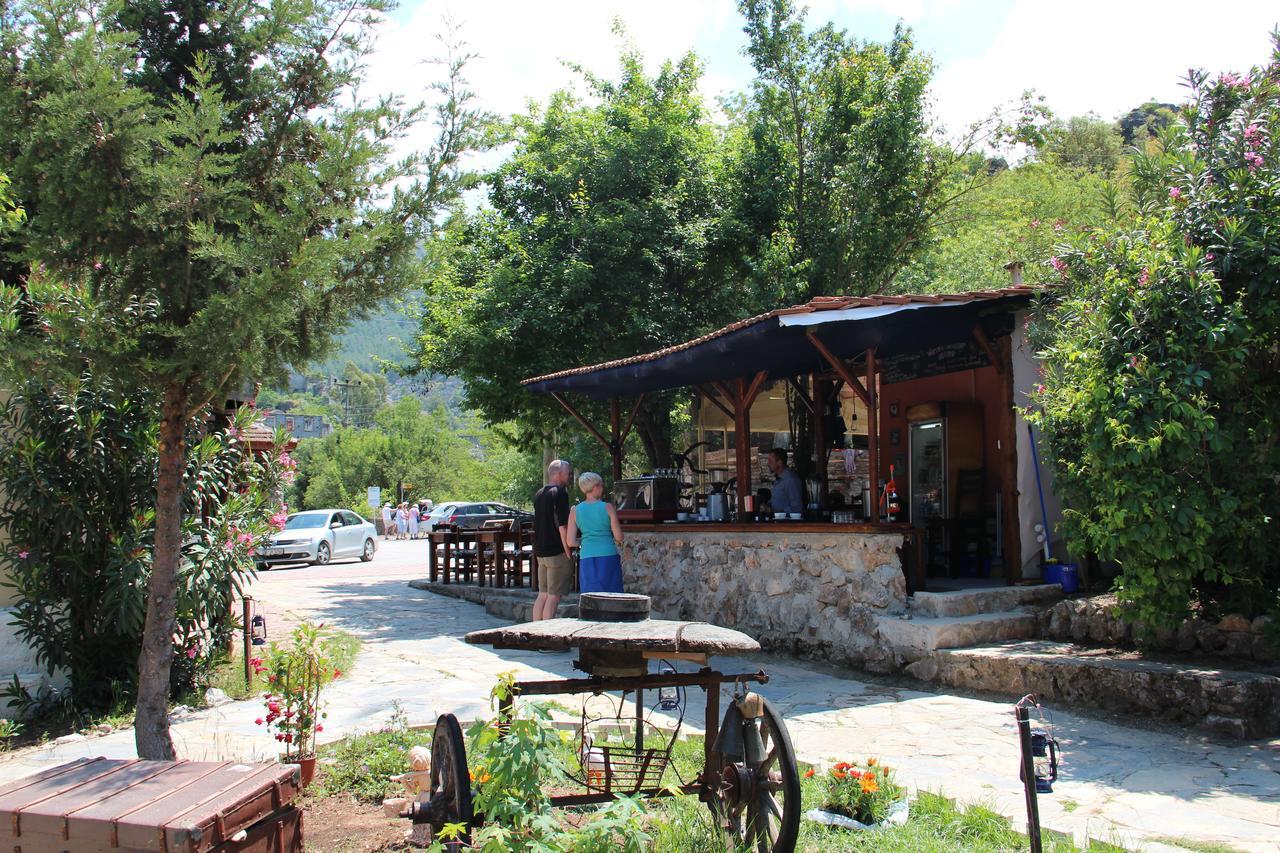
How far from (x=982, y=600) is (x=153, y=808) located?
22.8ft

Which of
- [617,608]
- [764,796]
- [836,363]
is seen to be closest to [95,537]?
[617,608]

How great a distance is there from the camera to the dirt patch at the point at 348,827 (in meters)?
4.11

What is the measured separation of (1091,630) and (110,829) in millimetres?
7210

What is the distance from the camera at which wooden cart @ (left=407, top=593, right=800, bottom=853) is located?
3539mm

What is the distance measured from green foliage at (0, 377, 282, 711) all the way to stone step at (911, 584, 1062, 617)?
18.5ft

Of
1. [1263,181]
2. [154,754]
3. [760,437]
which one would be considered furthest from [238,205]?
[760,437]

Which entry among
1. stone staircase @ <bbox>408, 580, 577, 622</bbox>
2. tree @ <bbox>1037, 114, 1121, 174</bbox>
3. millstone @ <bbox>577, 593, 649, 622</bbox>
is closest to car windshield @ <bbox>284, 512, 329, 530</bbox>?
stone staircase @ <bbox>408, 580, 577, 622</bbox>

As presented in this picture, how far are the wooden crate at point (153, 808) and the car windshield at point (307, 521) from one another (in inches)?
826

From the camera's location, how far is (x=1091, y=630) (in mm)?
7727

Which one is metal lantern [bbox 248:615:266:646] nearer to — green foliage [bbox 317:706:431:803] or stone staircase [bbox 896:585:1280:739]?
green foliage [bbox 317:706:431:803]

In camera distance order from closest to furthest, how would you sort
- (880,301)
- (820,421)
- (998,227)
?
(880,301), (820,421), (998,227)

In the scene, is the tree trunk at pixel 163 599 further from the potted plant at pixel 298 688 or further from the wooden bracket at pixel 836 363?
the wooden bracket at pixel 836 363

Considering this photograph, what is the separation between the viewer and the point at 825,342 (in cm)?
915

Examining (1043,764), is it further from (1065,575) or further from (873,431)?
(1065,575)
